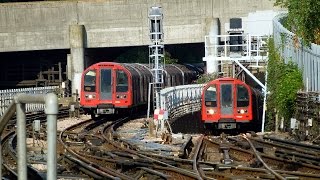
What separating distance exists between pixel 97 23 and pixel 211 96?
18.5m

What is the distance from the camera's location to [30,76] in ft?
155

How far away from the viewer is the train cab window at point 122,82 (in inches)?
1243

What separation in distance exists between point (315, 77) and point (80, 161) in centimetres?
1049

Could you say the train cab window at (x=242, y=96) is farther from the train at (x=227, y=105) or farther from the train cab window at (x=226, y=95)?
the train cab window at (x=226, y=95)

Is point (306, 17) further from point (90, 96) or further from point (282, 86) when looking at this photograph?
point (90, 96)

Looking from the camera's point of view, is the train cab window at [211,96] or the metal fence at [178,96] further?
the metal fence at [178,96]

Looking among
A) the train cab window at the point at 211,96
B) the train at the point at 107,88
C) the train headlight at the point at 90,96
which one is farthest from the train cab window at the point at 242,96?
the train headlight at the point at 90,96

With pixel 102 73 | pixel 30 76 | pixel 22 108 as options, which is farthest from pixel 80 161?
pixel 30 76

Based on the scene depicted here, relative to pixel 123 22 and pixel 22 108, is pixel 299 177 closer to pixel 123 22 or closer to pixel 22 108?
pixel 22 108

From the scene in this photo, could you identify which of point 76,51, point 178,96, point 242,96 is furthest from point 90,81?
point 76,51

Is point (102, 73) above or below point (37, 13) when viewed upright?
below

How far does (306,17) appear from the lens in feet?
78.5

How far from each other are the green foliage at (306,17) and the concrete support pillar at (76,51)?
64.0 ft

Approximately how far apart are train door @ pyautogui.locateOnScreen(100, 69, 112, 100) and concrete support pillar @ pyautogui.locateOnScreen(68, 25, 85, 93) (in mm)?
11832
